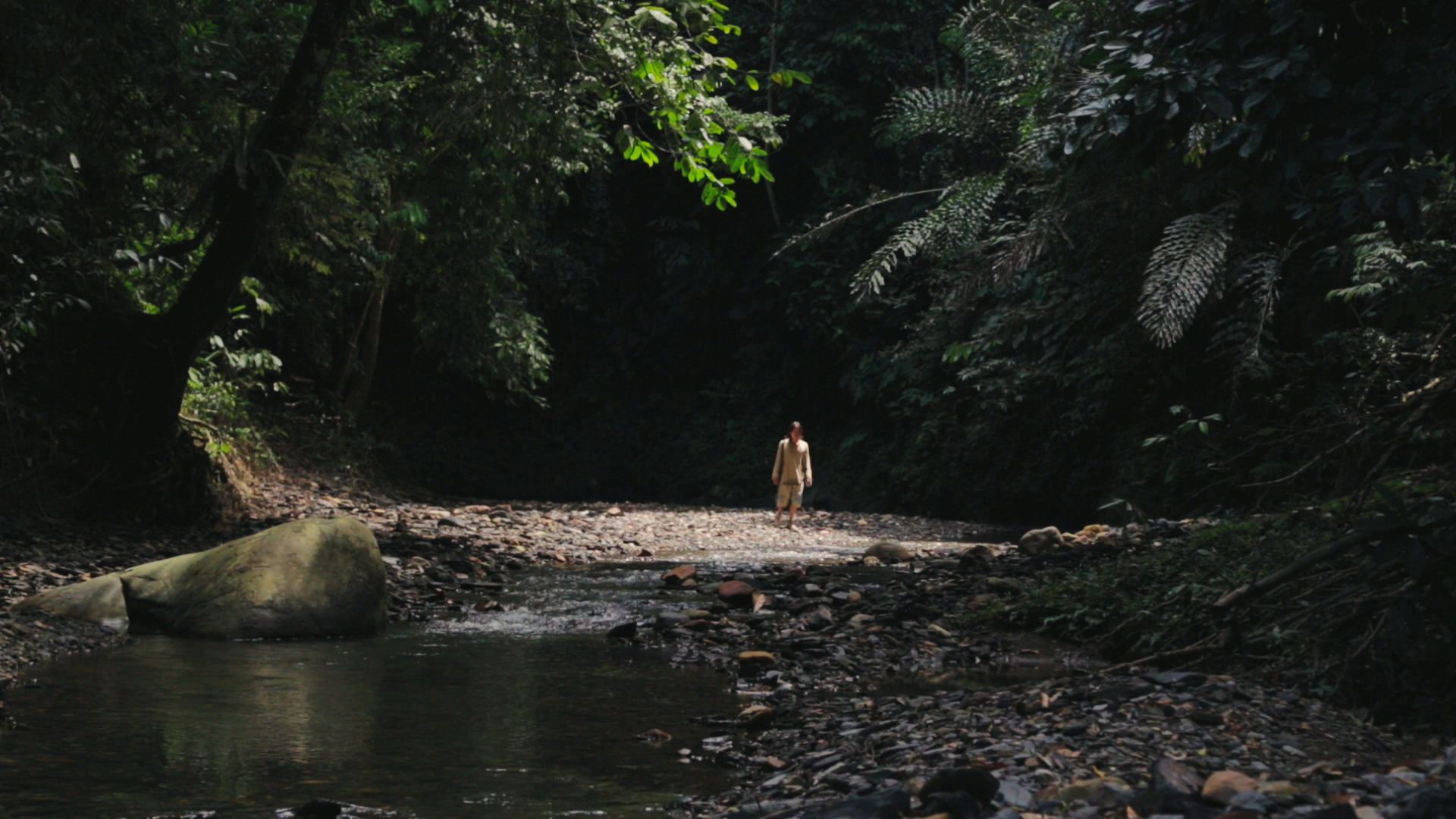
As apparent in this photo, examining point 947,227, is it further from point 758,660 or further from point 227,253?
point 227,253

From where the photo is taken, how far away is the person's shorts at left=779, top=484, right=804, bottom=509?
15.9 metres

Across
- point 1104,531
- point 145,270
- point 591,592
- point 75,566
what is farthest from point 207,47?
point 1104,531

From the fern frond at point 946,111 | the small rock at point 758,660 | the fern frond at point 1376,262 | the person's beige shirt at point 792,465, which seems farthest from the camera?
the person's beige shirt at point 792,465

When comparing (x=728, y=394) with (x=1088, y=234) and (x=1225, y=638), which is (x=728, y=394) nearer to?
(x=1088, y=234)

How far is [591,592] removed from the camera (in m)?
9.60

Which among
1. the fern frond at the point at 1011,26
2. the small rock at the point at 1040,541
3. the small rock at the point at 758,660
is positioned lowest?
the small rock at the point at 758,660

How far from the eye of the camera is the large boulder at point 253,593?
7680mm

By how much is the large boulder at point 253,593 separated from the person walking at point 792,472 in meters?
8.15

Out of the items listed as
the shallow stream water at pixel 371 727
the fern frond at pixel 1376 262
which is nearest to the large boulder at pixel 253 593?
the shallow stream water at pixel 371 727

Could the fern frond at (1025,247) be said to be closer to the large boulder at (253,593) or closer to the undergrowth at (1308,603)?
the undergrowth at (1308,603)

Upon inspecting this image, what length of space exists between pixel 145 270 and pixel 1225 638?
350 inches

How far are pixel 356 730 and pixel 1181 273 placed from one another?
6010 mm

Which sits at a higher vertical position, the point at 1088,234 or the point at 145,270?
the point at 1088,234

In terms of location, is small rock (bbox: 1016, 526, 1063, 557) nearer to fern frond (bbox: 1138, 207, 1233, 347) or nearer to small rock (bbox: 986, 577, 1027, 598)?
small rock (bbox: 986, 577, 1027, 598)
